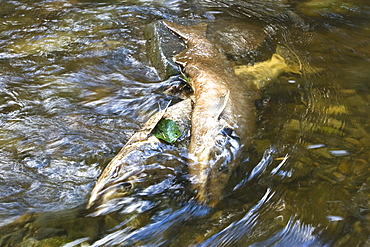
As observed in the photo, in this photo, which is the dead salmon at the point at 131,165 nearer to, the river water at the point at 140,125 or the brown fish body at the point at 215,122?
the river water at the point at 140,125

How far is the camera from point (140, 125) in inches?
151

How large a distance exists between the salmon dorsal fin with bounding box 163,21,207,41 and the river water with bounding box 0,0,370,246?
1.77 ft

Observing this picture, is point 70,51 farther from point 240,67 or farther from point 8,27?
point 240,67

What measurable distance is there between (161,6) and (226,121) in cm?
429

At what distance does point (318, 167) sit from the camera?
3.19 metres

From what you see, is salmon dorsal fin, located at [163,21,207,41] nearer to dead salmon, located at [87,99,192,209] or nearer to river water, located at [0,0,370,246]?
river water, located at [0,0,370,246]

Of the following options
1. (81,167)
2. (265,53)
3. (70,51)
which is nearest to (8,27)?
(70,51)

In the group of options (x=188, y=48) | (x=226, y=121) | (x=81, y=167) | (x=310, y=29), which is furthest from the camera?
(x=310, y=29)

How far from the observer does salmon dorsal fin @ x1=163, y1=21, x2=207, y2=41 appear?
17.9 ft

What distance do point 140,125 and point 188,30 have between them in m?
2.59

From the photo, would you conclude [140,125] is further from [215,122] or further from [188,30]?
[188,30]

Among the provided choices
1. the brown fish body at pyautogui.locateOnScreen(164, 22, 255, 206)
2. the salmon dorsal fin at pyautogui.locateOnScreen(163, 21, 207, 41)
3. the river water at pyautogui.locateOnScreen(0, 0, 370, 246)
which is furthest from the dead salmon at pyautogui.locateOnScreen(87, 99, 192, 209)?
the salmon dorsal fin at pyautogui.locateOnScreen(163, 21, 207, 41)

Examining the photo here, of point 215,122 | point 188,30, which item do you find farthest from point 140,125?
point 188,30

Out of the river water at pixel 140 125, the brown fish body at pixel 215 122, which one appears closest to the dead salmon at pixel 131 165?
the river water at pixel 140 125
